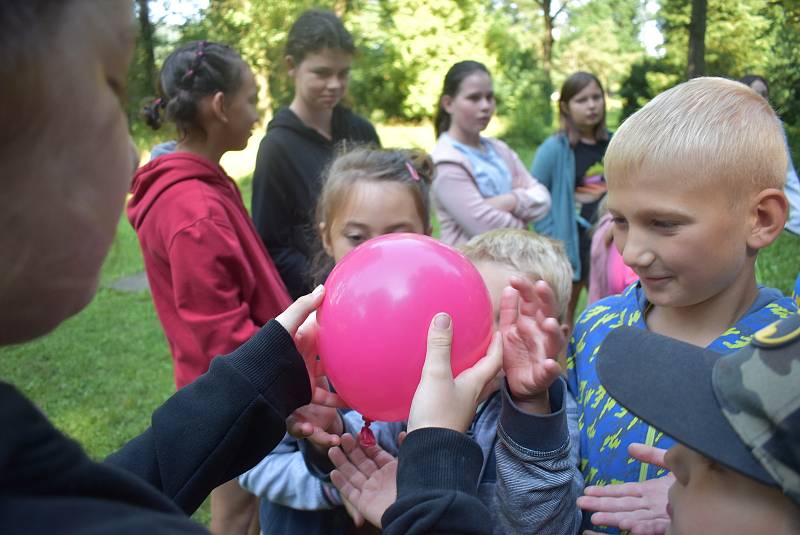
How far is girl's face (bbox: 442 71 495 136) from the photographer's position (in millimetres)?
4480

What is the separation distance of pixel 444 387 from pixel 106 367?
17.6ft

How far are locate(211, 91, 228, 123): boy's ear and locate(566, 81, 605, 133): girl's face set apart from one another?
3343mm

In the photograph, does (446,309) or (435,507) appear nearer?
(435,507)

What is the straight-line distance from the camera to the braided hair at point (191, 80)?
10.2 ft

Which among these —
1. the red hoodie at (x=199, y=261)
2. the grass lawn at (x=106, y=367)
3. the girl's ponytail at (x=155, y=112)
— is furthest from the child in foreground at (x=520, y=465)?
the grass lawn at (x=106, y=367)

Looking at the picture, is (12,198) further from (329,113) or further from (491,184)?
(491,184)

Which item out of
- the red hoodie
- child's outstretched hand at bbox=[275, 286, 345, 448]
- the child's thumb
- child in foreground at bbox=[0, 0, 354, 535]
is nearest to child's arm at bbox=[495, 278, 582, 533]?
the child's thumb

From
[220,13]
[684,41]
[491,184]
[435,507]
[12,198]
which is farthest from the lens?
[684,41]

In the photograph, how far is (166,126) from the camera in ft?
11.3

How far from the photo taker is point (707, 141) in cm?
161

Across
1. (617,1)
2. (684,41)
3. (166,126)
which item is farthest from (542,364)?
(617,1)

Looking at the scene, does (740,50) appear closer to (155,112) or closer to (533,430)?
(155,112)

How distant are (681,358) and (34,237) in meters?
1.03

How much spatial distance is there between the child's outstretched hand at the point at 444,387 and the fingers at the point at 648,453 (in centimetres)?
34
